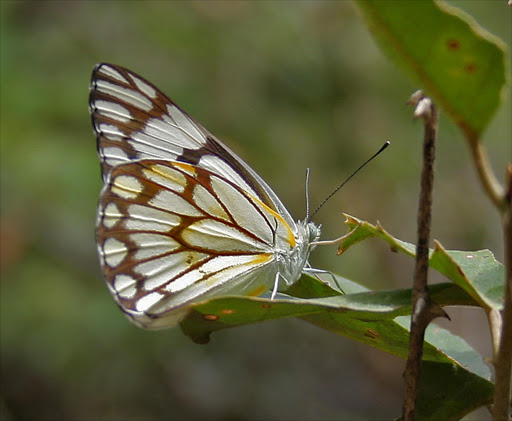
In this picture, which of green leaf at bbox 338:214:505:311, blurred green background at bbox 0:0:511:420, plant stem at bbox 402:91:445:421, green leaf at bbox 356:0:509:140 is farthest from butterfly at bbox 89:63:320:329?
blurred green background at bbox 0:0:511:420

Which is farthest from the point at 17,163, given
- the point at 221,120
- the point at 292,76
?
the point at 292,76

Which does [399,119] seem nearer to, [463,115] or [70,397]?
[70,397]

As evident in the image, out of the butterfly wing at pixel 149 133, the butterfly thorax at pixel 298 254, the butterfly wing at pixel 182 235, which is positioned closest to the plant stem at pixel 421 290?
the butterfly thorax at pixel 298 254

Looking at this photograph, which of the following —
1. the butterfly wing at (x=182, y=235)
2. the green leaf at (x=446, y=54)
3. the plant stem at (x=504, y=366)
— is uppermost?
the green leaf at (x=446, y=54)

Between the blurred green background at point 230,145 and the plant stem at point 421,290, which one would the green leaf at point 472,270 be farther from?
the blurred green background at point 230,145

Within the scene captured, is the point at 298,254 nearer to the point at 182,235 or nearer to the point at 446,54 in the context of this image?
the point at 182,235

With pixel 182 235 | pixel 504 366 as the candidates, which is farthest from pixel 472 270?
pixel 182 235
